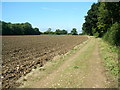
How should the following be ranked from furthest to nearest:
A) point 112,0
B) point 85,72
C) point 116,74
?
point 112,0 → point 85,72 → point 116,74

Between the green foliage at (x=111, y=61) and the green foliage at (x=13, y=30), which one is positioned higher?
the green foliage at (x=13, y=30)

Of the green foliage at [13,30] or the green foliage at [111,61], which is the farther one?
the green foliage at [13,30]

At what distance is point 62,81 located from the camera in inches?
235

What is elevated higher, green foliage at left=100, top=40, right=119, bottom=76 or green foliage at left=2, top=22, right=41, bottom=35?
green foliage at left=2, top=22, right=41, bottom=35

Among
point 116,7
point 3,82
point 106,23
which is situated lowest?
point 3,82

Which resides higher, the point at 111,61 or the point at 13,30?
the point at 13,30

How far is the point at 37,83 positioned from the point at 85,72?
2.63 m

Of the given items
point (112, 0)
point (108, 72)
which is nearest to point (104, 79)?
point (108, 72)

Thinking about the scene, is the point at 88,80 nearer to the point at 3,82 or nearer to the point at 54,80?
the point at 54,80

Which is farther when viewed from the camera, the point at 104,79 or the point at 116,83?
the point at 104,79

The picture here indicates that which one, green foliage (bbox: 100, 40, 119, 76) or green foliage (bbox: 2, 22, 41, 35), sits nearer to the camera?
green foliage (bbox: 100, 40, 119, 76)

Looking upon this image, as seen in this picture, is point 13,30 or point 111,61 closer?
point 111,61

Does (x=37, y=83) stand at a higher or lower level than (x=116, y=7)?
lower

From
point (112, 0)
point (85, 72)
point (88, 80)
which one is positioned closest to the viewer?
point (88, 80)
